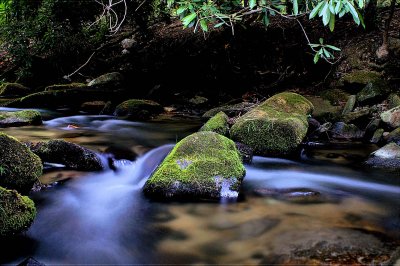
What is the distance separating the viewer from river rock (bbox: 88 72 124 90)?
10.5m

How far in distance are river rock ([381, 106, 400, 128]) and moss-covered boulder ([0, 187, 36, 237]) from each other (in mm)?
5641

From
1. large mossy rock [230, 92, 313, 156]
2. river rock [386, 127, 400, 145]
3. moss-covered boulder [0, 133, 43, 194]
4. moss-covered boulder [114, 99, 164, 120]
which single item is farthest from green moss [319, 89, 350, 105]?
moss-covered boulder [0, 133, 43, 194]

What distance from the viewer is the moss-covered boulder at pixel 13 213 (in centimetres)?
267

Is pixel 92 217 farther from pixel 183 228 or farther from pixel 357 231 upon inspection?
pixel 357 231

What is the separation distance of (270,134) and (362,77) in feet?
12.1

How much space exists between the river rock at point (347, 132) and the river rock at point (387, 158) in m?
1.20

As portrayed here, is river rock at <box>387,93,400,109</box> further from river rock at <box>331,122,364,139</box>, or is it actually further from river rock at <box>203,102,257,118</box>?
river rock at <box>203,102,257,118</box>

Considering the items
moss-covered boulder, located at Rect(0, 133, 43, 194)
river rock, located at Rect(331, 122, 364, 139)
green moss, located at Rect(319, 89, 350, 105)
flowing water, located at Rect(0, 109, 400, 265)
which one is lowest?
flowing water, located at Rect(0, 109, 400, 265)

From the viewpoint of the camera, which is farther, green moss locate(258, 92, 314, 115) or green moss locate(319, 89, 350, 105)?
green moss locate(319, 89, 350, 105)

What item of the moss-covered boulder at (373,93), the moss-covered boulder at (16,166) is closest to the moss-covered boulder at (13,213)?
the moss-covered boulder at (16,166)

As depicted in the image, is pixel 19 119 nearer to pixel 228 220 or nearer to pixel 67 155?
pixel 67 155

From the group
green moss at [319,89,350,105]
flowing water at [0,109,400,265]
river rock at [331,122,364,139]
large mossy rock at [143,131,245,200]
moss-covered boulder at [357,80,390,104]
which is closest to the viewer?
flowing water at [0,109,400,265]

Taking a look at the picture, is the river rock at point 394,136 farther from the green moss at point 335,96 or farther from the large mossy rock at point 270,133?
the green moss at point 335,96

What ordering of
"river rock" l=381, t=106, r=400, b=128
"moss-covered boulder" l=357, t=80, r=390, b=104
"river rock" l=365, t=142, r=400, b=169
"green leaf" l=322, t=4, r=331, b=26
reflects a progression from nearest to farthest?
1. "green leaf" l=322, t=4, r=331, b=26
2. "river rock" l=365, t=142, r=400, b=169
3. "river rock" l=381, t=106, r=400, b=128
4. "moss-covered boulder" l=357, t=80, r=390, b=104
